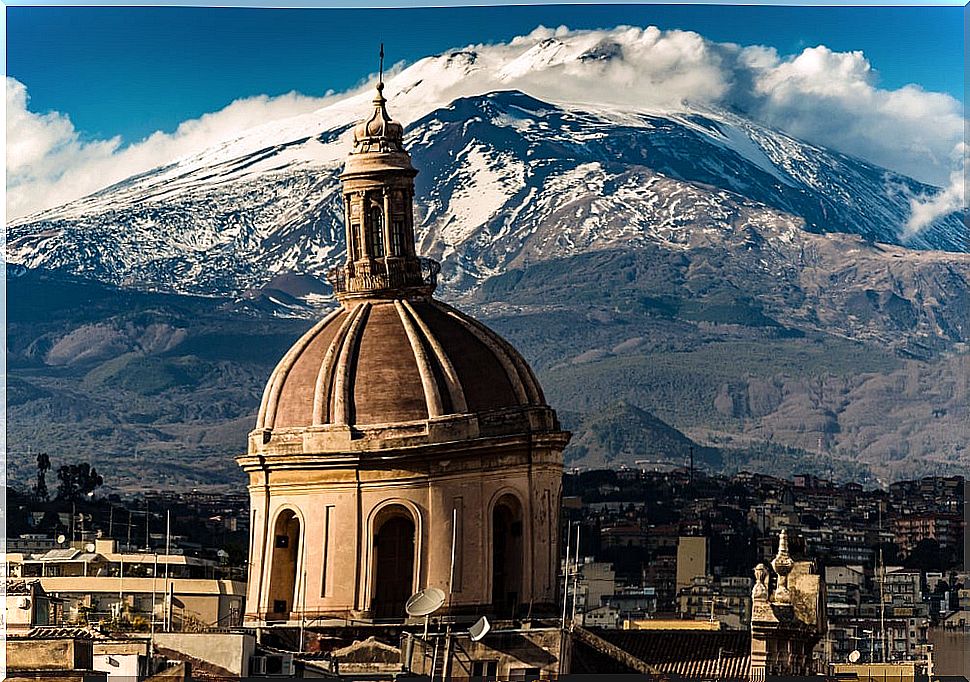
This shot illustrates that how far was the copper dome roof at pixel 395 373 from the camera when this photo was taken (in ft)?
106

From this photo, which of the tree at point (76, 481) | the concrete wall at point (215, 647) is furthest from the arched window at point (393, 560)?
the tree at point (76, 481)

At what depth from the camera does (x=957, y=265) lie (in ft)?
159

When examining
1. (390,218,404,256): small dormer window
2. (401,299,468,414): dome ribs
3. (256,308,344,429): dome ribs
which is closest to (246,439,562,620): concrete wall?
(401,299,468,414): dome ribs

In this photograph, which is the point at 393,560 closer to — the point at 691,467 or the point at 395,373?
the point at 395,373

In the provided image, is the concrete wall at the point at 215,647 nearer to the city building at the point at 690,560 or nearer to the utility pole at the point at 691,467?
the city building at the point at 690,560

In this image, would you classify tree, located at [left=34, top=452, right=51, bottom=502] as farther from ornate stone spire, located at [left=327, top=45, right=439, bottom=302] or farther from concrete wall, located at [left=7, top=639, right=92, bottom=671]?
concrete wall, located at [left=7, top=639, right=92, bottom=671]

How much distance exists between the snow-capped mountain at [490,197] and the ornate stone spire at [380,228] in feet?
24.1

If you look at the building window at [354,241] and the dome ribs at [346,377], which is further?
the building window at [354,241]

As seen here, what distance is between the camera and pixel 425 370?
106 feet

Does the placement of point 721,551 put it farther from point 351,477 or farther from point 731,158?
point 351,477

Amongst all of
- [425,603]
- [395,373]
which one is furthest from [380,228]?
[425,603]

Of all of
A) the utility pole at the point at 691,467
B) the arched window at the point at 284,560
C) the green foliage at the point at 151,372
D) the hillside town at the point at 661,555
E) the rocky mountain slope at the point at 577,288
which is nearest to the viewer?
the arched window at the point at 284,560

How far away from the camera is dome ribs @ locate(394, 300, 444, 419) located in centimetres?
3209

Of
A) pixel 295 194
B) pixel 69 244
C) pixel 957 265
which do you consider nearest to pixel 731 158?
pixel 957 265
